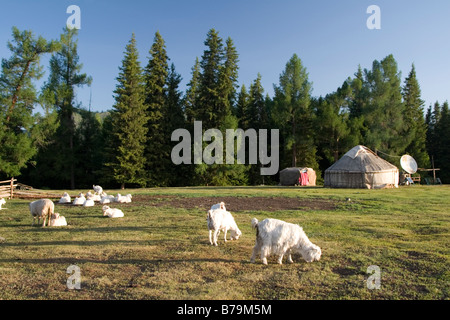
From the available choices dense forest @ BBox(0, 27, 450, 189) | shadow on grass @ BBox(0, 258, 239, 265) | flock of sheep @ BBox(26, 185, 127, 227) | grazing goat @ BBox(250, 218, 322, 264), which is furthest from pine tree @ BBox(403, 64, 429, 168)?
shadow on grass @ BBox(0, 258, 239, 265)

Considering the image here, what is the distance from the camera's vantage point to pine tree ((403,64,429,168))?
47.3 m

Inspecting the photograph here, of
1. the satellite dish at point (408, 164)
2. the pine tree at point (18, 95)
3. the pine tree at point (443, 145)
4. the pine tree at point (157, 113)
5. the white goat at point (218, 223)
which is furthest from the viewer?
the pine tree at point (443, 145)

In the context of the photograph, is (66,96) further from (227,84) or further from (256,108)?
(256,108)

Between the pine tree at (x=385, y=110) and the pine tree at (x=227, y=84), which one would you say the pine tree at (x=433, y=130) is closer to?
the pine tree at (x=385, y=110)

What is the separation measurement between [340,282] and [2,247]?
28.7 ft

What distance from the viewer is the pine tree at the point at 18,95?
96.8 feet

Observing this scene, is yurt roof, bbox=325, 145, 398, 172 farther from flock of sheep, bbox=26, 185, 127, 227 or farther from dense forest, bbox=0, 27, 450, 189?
flock of sheep, bbox=26, 185, 127, 227

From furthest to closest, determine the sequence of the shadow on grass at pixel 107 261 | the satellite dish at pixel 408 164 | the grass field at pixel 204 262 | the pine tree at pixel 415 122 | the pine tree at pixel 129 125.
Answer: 1. the pine tree at pixel 415 122
2. the pine tree at pixel 129 125
3. the satellite dish at pixel 408 164
4. the shadow on grass at pixel 107 261
5. the grass field at pixel 204 262

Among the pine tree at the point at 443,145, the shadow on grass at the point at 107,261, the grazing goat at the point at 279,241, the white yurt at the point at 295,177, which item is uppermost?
the pine tree at the point at 443,145

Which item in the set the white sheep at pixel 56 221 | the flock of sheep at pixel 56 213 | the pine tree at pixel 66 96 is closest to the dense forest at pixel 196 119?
the pine tree at pixel 66 96

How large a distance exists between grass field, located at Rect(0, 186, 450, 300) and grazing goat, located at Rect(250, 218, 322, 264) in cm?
25

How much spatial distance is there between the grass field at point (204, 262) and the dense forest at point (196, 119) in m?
29.5

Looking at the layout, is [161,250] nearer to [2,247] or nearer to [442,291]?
[2,247]

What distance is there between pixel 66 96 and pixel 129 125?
9142 millimetres
